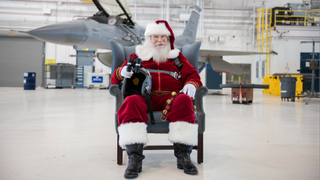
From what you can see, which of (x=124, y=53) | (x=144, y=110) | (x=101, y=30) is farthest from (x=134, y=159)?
(x=101, y=30)

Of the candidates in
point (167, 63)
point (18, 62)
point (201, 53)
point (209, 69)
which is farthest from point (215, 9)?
point (167, 63)

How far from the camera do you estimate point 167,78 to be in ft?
5.88

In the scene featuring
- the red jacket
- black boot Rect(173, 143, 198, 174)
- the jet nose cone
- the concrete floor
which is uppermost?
the jet nose cone

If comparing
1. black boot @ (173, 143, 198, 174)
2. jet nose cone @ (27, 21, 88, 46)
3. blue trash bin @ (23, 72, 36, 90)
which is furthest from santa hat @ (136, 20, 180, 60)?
blue trash bin @ (23, 72, 36, 90)

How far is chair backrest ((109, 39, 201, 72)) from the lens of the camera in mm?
1918

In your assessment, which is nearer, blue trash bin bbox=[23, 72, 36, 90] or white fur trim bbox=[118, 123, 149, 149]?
white fur trim bbox=[118, 123, 149, 149]

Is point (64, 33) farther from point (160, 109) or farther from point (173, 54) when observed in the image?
point (160, 109)

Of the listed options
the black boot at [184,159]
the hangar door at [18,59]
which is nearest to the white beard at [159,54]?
the black boot at [184,159]

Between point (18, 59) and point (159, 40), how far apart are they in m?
14.9

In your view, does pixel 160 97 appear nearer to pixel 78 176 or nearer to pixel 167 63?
pixel 167 63

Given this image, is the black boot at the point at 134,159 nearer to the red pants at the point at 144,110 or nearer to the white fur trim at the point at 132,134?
the white fur trim at the point at 132,134

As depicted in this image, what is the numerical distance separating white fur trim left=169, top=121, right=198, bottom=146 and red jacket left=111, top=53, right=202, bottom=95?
0.30m

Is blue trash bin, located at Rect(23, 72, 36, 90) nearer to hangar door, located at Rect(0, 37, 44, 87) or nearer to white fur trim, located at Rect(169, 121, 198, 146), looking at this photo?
hangar door, located at Rect(0, 37, 44, 87)

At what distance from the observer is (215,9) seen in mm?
14016
